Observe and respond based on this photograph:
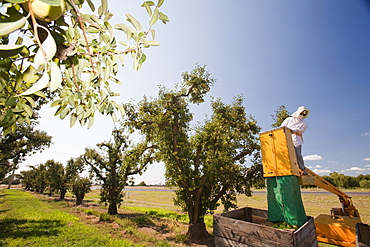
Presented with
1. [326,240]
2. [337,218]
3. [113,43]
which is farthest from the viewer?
[337,218]

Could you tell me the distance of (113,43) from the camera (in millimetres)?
1297

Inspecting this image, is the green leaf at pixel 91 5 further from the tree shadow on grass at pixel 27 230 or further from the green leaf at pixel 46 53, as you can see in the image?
the tree shadow on grass at pixel 27 230

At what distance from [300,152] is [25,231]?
563 inches

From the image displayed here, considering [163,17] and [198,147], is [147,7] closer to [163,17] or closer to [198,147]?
[163,17]

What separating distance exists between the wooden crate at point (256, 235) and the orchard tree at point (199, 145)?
5071 mm

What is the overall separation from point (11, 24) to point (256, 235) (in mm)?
3348

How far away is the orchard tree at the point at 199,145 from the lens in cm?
841

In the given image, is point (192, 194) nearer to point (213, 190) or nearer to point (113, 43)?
point (213, 190)

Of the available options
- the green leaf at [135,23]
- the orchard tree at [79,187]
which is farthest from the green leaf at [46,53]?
the orchard tree at [79,187]

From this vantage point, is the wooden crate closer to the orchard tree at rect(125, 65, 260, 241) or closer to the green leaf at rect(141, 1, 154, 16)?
the green leaf at rect(141, 1, 154, 16)

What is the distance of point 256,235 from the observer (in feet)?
8.40

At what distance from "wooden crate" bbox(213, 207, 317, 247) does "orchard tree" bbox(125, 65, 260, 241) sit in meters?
5.07

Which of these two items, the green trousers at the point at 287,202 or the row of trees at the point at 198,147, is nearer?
the green trousers at the point at 287,202

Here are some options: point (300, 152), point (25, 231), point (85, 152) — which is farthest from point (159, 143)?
point (85, 152)
